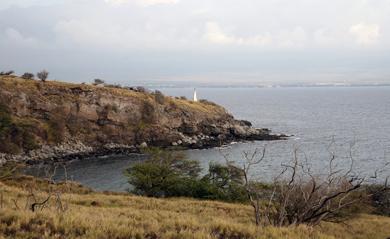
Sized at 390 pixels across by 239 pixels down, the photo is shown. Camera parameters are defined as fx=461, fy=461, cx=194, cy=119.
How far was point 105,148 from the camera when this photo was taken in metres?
84.0

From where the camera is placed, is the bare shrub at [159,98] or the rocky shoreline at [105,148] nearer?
the rocky shoreline at [105,148]

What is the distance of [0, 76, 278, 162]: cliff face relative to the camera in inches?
3187

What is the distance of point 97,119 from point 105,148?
860cm

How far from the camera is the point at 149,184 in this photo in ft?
145

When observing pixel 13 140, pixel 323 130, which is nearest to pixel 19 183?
pixel 13 140

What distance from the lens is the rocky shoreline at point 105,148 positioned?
74375 mm

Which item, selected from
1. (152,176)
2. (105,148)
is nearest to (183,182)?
(152,176)

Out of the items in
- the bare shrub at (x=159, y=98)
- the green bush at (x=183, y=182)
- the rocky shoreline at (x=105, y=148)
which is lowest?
the rocky shoreline at (x=105, y=148)

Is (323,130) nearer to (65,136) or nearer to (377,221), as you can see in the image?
(65,136)

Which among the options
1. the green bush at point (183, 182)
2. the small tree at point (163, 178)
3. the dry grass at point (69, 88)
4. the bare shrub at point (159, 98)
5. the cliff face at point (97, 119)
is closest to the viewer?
the green bush at point (183, 182)

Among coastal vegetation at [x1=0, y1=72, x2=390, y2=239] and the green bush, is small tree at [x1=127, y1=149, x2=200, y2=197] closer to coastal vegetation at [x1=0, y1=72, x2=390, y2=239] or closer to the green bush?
the green bush

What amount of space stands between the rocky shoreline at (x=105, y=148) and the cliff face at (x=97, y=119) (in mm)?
283

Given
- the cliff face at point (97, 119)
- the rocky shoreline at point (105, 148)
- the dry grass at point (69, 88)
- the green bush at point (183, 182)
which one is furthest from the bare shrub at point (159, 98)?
the green bush at point (183, 182)

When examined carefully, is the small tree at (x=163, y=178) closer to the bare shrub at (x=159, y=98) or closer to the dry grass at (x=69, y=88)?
the dry grass at (x=69, y=88)
